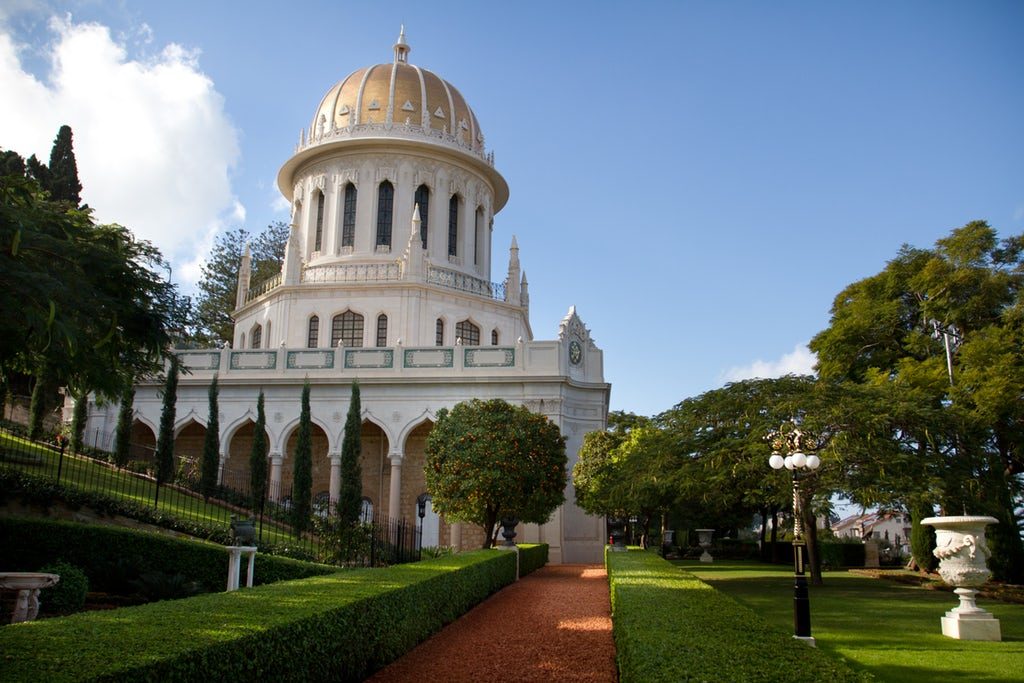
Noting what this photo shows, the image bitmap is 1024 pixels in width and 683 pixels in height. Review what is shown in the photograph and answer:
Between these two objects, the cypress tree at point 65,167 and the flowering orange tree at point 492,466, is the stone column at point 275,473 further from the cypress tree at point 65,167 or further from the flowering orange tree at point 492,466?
the cypress tree at point 65,167

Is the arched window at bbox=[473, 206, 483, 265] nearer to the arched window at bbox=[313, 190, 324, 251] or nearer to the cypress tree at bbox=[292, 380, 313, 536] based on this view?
the arched window at bbox=[313, 190, 324, 251]

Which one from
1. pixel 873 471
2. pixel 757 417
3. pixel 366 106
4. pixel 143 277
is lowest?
pixel 873 471

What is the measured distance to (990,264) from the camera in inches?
1163

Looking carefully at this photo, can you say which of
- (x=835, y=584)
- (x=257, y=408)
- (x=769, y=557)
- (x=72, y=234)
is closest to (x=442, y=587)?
(x=72, y=234)

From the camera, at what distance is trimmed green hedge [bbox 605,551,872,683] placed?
19.3 feet

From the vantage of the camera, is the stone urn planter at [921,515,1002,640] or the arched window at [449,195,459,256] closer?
the stone urn planter at [921,515,1002,640]

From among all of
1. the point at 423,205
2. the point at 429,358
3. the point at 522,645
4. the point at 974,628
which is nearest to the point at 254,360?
the point at 429,358

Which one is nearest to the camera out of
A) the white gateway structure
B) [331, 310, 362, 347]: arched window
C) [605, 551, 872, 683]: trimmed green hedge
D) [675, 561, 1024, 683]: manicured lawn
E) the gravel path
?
[605, 551, 872, 683]: trimmed green hedge

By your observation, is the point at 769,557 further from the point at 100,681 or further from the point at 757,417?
the point at 100,681

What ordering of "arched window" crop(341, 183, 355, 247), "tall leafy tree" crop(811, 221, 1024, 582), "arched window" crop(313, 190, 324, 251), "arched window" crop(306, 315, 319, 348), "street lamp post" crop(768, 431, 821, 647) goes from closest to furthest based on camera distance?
"street lamp post" crop(768, 431, 821, 647), "tall leafy tree" crop(811, 221, 1024, 582), "arched window" crop(306, 315, 319, 348), "arched window" crop(341, 183, 355, 247), "arched window" crop(313, 190, 324, 251)

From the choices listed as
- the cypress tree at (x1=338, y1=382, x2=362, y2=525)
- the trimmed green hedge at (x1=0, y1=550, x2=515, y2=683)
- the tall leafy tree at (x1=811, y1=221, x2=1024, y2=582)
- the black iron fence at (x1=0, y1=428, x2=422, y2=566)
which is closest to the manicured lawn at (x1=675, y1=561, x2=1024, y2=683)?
the tall leafy tree at (x1=811, y1=221, x2=1024, y2=582)

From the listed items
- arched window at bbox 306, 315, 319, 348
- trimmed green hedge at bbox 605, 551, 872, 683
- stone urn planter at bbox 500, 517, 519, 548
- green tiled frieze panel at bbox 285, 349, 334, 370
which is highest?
arched window at bbox 306, 315, 319, 348

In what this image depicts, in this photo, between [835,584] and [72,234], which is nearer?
[72,234]

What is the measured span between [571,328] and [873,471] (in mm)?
15666
